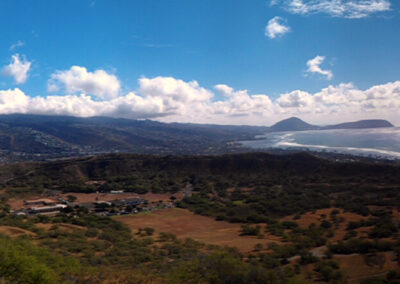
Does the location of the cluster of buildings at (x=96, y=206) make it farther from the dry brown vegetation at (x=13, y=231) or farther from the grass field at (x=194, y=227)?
the dry brown vegetation at (x=13, y=231)

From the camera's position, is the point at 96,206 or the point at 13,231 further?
the point at 96,206

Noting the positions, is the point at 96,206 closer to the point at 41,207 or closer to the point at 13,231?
the point at 41,207

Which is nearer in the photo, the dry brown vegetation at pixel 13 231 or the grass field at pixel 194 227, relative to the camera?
the dry brown vegetation at pixel 13 231

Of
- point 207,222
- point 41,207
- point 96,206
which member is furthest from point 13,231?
point 207,222

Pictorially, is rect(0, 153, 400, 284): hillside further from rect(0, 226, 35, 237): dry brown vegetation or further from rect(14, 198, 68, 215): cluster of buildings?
rect(14, 198, 68, 215): cluster of buildings

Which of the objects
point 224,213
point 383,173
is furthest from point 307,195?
point 383,173

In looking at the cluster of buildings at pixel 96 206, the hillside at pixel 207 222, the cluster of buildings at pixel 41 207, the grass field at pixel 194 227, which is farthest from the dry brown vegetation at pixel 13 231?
the cluster of buildings at pixel 41 207

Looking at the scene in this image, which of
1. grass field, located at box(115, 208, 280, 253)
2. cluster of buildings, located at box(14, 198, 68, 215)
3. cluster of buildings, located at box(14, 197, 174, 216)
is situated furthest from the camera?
cluster of buildings, located at box(14, 197, 174, 216)

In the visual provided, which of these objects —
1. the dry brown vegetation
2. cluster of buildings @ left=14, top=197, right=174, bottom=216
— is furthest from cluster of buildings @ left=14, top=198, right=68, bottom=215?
the dry brown vegetation
